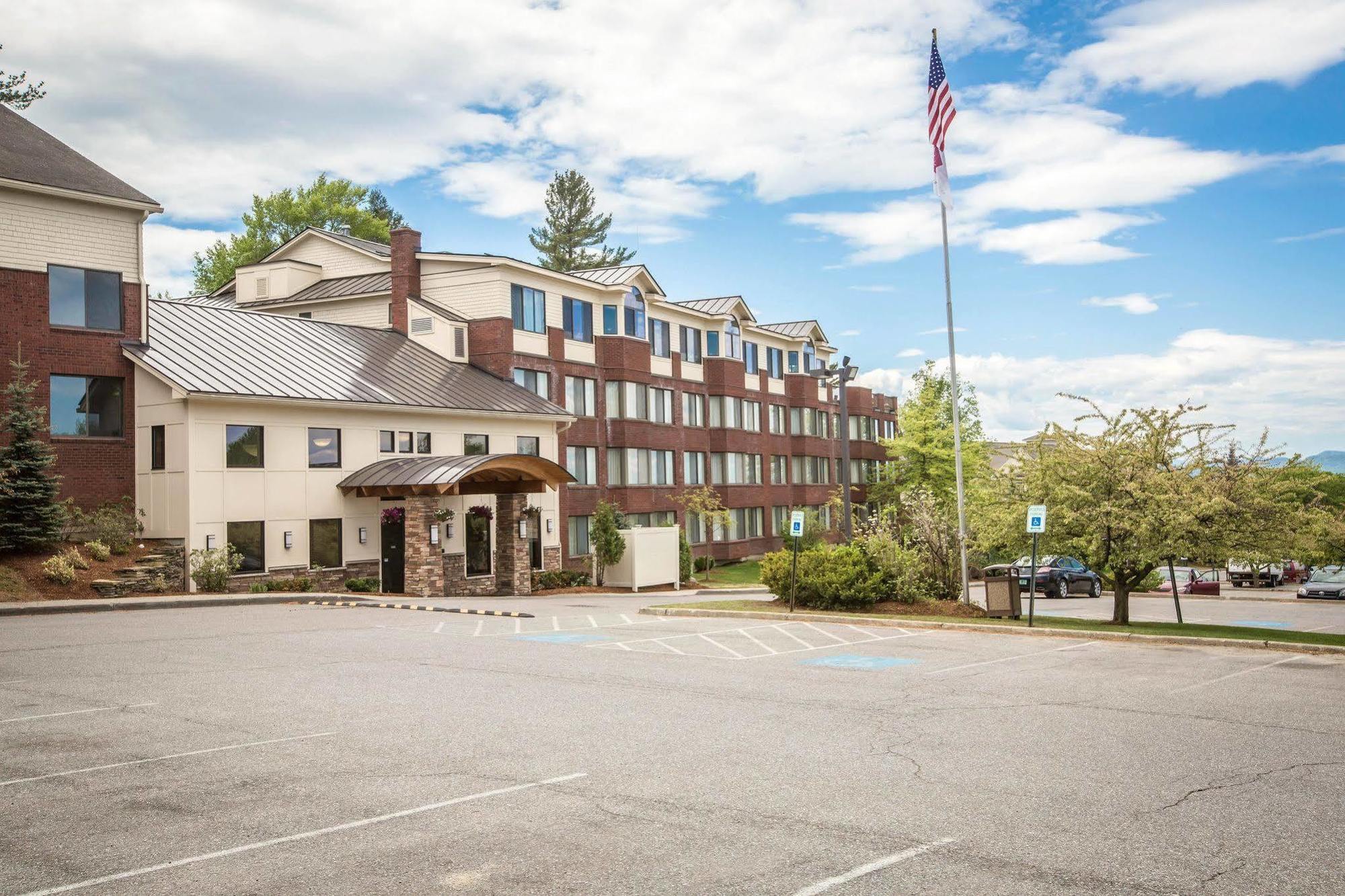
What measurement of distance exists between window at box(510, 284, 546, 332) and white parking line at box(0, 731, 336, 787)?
31324 mm

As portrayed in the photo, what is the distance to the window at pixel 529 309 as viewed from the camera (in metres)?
41.0

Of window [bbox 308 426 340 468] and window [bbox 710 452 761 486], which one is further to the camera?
window [bbox 710 452 761 486]

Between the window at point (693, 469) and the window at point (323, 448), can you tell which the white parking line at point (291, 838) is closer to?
the window at point (323, 448)

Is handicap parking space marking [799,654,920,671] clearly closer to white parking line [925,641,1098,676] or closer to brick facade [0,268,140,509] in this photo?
white parking line [925,641,1098,676]

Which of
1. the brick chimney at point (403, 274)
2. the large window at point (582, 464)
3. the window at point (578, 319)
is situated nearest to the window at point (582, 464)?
the large window at point (582, 464)

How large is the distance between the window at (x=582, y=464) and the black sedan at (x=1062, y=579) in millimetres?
16137

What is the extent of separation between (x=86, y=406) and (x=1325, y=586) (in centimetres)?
4484

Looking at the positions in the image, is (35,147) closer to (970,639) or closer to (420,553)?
(420,553)

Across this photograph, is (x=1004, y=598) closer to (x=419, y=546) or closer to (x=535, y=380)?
(x=419, y=546)

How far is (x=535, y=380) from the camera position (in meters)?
41.9

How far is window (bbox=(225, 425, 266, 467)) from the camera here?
29.5 metres

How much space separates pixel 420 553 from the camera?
31.5m

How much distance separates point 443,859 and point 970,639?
15.4 m

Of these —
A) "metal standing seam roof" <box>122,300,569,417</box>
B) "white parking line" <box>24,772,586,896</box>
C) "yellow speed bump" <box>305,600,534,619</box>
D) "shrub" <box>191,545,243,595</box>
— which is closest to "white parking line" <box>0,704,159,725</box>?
"white parking line" <box>24,772,586,896</box>
